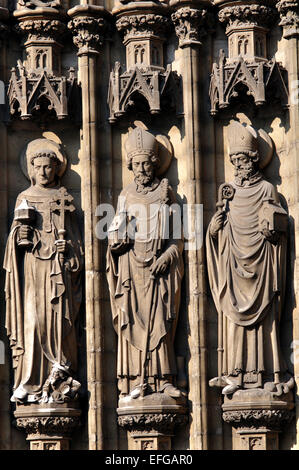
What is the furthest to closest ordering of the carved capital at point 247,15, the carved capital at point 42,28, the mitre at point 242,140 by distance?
the carved capital at point 42,28
the carved capital at point 247,15
the mitre at point 242,140

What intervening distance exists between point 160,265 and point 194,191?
887 mm

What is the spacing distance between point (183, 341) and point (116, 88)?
9.31ft

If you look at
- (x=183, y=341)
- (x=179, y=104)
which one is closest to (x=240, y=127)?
(x=179, y=104)

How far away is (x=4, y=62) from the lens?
25.4 m

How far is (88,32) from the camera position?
82.6 feet

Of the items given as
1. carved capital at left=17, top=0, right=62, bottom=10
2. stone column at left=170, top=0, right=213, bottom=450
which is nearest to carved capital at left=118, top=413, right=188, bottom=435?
stone column at left=170, top=0, right=213, bottom=450

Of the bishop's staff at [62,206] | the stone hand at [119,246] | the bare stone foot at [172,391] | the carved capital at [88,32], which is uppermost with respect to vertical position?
the carved capital at [88,32]

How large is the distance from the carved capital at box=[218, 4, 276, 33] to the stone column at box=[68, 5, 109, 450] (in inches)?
52.9

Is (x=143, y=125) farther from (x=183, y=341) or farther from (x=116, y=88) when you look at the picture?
(x=183, y=341)

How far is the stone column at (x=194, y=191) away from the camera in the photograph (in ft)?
80.3

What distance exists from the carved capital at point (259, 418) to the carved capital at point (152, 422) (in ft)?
1.71

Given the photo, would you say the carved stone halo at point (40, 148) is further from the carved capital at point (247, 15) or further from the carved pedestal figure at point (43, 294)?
the carved capital at point (247, 15)

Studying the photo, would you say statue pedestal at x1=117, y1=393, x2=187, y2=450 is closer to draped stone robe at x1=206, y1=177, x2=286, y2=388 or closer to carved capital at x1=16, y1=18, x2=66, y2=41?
draped stone robe at x1=206, y1=177, x2=286, y2=388

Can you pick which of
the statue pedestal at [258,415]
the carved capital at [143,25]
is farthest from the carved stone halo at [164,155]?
the statue pedestal at [258,415]
